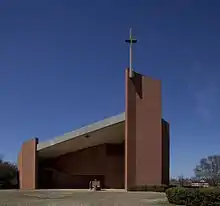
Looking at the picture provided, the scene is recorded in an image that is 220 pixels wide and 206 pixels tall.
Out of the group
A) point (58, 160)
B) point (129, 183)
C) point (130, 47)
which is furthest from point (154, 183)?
point (58, 160)

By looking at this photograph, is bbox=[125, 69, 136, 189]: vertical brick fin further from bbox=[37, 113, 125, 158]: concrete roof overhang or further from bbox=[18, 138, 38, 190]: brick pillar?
bbox=[18, 138, 38, 190]: brick pillar

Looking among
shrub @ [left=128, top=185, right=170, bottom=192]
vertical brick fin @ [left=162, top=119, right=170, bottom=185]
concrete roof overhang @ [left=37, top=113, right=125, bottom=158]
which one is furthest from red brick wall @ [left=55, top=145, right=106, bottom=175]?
shrub @ [left=128, top=185, right=170, bottom=192]

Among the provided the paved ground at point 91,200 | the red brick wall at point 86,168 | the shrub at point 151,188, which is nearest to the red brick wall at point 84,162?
the red brick wall at point 86,168

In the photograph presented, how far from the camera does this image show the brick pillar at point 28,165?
42.9 m

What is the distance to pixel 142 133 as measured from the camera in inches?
1291

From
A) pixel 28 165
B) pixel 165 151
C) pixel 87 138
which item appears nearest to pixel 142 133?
pixel 165 151

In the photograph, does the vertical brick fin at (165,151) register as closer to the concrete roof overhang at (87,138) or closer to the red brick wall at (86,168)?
the concrete roof overhang at (87,138)

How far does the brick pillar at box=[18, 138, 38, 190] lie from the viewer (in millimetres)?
42938

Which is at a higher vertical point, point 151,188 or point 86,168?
point 86,168

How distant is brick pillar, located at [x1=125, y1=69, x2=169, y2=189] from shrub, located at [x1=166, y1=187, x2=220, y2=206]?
12.8 meters

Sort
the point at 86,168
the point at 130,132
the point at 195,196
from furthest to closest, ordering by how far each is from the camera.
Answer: the point at 86,168, the point at 130,132, the point at 195,196

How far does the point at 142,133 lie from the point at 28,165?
53.6 ft

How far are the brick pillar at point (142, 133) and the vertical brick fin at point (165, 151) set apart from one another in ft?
4.97

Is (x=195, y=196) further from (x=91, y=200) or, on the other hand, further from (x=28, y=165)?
(x=28, y=165)
